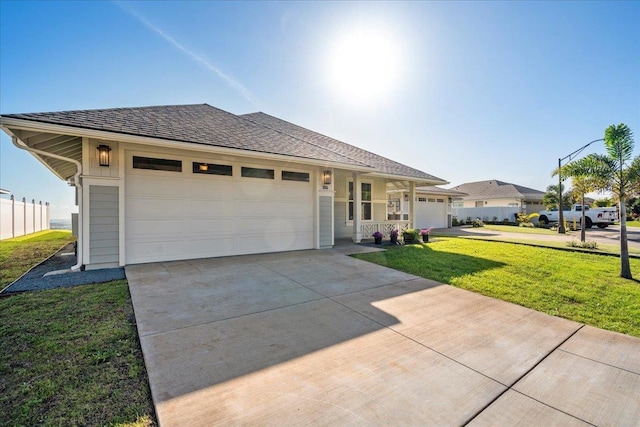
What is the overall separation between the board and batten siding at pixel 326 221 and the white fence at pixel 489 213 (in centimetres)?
2012

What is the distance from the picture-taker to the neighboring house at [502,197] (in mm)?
27500

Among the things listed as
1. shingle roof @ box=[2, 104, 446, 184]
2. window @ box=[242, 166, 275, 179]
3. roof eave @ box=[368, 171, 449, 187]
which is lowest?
window @ box=[242, 166, 275, 179]

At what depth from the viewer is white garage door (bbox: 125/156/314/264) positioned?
6.88 m

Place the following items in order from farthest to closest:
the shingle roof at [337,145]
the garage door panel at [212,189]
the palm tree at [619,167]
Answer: the shingle roof at [337,145] < the garage door panel at [212,189] < the palm tree at [619,167]

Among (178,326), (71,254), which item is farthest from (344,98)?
(71,254)

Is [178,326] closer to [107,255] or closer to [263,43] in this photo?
[107,255]

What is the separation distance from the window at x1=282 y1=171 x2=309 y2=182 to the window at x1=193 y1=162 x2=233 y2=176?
5.83 feet

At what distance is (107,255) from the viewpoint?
6465mm

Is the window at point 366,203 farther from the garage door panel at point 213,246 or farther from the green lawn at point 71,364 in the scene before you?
the green lawn at point 71,364

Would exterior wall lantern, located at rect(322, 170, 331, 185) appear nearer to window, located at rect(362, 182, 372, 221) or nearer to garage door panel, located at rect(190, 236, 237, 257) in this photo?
garage door panel, located at rect(190, 236, 237, 257)

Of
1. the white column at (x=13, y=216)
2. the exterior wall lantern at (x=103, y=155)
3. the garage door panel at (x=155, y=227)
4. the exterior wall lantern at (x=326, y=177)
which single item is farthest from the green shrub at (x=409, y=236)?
the white column at (x=13, y=216)

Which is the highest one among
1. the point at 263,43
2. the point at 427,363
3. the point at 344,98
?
the point at 263,43

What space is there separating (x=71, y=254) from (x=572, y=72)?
59.2 feet

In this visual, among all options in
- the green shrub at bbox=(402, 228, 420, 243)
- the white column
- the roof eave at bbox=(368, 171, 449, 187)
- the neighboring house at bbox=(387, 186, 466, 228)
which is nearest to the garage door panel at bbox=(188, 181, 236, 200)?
the roof eave at bbox=(368, 171, 449, 187)
